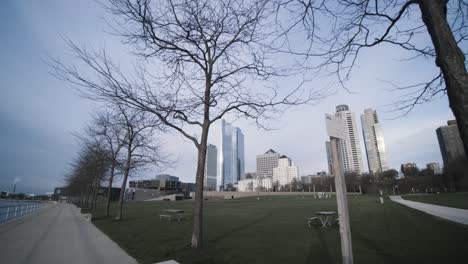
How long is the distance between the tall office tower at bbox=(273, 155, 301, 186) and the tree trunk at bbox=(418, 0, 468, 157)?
159211mm

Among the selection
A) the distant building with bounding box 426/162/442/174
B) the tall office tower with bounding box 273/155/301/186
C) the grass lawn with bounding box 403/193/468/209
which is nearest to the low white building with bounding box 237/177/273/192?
the tall office tower with bounding box 273/155/301/186

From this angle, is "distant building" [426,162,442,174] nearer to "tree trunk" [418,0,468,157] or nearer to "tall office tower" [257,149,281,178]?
"tall office tower" [257,149,281,178]

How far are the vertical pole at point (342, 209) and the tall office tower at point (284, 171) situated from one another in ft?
521

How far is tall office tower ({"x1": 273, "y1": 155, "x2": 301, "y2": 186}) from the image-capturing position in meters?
158

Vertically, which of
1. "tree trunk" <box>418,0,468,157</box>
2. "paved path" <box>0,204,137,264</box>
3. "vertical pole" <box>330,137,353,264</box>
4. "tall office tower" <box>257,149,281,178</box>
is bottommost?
"paved path" <box>0,204,137,264</box>

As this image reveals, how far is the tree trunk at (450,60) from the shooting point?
8.05 feet

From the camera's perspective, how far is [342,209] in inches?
123

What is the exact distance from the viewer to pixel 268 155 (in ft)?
526

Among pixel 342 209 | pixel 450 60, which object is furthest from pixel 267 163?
pixel 450 60

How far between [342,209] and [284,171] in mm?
162891

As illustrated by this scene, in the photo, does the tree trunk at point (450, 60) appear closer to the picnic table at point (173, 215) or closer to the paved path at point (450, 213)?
the paved path at point (450, 213)

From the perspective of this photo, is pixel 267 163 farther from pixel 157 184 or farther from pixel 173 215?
pixel 173 215

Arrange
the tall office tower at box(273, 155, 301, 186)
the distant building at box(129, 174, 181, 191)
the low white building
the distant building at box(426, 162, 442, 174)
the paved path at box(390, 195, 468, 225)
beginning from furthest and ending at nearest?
the tall office tower at box(273, 155, 301, 186) < the low white building < the distant building at box(129, 174, 181, 191) < the distant building at box(426, 162, 442, 174) < the paved path at box(390, 195, 468, 225)

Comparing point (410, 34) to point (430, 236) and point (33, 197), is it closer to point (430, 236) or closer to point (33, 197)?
point (430, 236)
